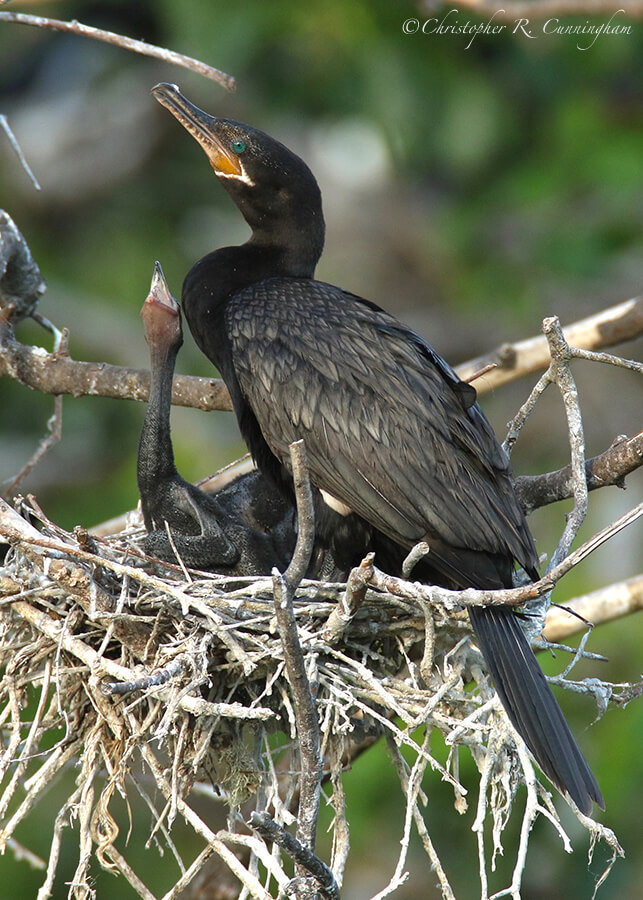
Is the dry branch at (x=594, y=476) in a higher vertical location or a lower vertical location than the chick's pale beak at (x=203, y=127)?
lower

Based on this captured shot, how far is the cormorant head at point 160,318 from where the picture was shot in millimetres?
4051

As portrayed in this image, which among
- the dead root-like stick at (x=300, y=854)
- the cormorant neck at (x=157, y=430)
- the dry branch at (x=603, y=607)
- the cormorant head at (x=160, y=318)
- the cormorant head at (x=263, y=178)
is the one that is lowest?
the dead root-like stick at (x=300, y=854)

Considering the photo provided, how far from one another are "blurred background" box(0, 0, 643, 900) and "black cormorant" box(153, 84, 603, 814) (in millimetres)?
2866

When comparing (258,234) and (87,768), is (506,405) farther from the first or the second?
(87,768)

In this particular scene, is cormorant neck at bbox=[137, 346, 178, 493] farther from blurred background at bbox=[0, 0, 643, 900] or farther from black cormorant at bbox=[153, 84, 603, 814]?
blurred background at bbox=[0, 0, 643, 900]

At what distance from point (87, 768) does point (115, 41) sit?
2.06m

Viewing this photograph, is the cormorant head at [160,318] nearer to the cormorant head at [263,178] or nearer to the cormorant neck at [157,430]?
the cormorant neck at [157,430]

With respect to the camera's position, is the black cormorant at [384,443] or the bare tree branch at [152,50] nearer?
the black cormorant at [384,443]

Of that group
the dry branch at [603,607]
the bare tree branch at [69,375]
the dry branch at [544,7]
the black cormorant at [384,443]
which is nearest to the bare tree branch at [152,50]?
the black cormorant at [384,443]

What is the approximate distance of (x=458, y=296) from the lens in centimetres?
1023

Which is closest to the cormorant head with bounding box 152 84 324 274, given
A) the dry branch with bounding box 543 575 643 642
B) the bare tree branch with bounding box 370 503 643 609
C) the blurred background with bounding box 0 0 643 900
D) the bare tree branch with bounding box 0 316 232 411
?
the bare tree branch with bounding box 0 316 232 411

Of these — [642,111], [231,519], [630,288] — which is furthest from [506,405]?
[231,519]

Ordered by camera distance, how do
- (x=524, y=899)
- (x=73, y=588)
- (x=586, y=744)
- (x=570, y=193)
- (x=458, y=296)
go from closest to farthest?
(x=73, y=588) < (x=586, y=744) < (x=524, y=899) < (x=570, y=193) < (x=458, y=296)

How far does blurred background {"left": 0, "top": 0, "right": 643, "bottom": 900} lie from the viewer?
7.26m
